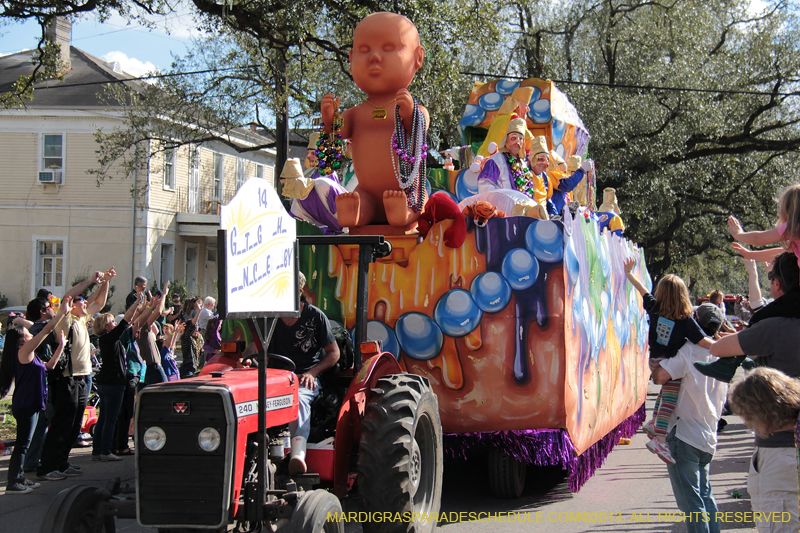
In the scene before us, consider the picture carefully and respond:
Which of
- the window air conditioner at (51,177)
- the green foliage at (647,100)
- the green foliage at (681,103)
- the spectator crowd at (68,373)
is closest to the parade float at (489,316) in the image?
the spectator crowd at (68,373)

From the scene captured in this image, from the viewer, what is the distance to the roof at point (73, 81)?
24.3 metres

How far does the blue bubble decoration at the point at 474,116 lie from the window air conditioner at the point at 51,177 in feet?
62.1

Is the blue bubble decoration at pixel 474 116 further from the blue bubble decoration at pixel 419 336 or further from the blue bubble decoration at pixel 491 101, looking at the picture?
the blue bubble decoration at pixel 419 336

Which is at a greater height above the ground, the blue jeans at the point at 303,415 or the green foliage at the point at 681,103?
the green foliage at the point at 681,103

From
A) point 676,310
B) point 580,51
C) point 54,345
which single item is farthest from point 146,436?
point 580,51

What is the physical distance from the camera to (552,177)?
8930mm

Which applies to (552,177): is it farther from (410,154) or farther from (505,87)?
(410,154)

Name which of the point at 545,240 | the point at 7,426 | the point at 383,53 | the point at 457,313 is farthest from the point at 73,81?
the point at 545,240

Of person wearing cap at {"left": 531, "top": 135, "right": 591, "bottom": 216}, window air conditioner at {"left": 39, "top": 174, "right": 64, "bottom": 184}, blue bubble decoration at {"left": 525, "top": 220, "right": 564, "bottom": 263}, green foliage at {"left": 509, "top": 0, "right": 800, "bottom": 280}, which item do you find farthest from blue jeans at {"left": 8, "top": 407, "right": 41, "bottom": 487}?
window air conditioner at {"left": 39, "top": 174, "right": 64, "bottom": 184}

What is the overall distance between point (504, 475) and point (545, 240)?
201 centimetres

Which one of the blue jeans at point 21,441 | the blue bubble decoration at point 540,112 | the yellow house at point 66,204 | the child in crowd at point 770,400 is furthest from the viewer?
the yellow house at point 66,204

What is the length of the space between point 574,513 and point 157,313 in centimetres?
513

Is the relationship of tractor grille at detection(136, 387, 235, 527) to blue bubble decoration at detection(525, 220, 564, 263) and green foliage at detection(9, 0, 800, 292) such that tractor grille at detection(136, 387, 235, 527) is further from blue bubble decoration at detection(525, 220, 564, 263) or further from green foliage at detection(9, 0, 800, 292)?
green foliage at detection(9, 0, 800, 292)

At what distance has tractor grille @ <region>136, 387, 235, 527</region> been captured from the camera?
342cm
